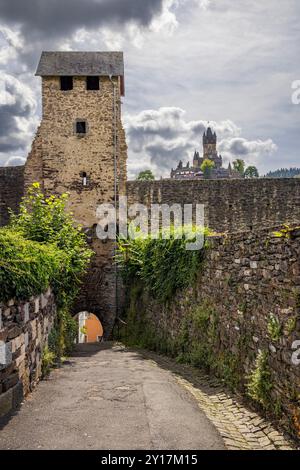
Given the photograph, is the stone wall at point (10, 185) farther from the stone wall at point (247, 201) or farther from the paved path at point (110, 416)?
the paved path at point (110, 416)

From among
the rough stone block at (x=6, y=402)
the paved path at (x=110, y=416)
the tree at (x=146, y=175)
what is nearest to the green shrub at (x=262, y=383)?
the paved path at (x=110, y=416)

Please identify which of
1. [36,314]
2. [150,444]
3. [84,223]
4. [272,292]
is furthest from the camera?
[84,223]

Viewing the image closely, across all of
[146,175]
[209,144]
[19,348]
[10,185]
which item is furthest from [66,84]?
[209,144]

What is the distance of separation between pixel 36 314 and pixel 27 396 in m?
1.73

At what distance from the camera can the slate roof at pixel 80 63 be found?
21438 mm

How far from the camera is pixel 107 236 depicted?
21.0 m

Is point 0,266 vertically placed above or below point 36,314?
above

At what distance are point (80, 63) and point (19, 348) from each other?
17632mm

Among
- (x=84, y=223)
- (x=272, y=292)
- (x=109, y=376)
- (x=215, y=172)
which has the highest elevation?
(x=215, y=172)

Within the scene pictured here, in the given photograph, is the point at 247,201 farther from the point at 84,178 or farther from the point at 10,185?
the point at 10,185

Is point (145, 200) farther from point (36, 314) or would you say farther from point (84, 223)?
point (36, 314)

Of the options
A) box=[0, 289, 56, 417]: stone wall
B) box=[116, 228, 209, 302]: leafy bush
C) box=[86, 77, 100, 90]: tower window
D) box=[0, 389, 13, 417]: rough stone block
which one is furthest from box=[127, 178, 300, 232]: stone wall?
box=[0, 389, 13, 417]: rough stone block

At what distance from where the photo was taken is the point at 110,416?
6809mm
